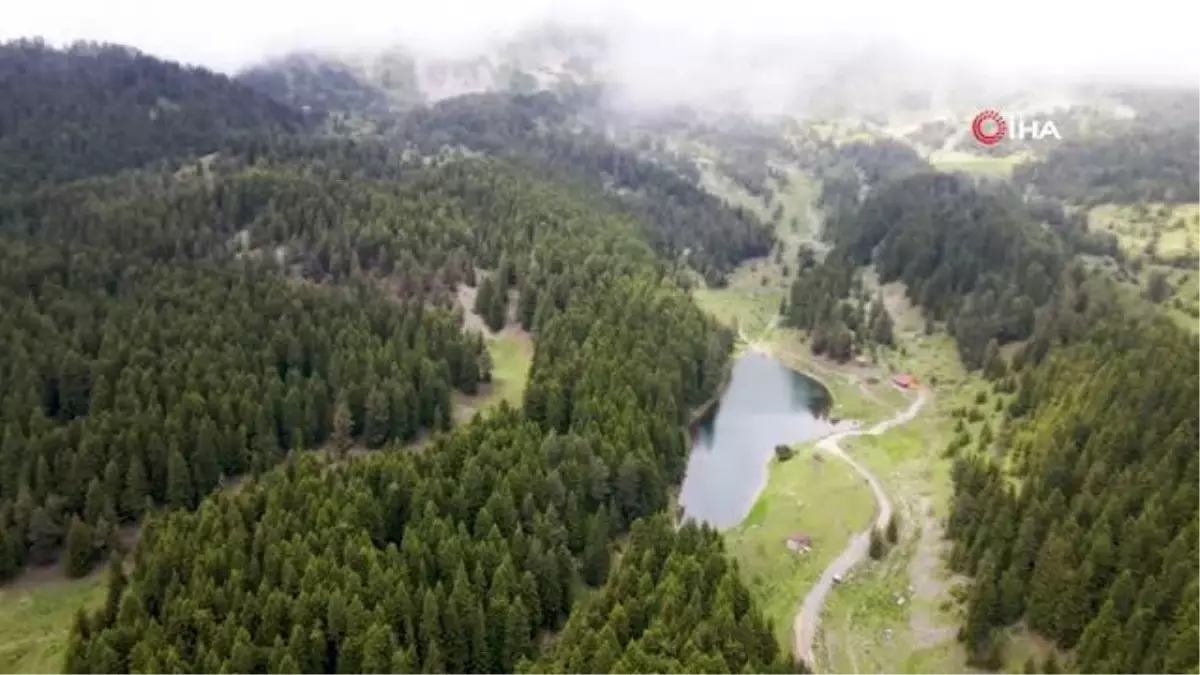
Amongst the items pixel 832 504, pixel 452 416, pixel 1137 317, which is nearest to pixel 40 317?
pixel 452 416

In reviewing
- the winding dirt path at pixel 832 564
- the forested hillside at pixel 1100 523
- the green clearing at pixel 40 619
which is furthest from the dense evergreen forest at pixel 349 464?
the forested hillside at pixel 1100 523

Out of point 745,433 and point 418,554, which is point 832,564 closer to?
point 418,554

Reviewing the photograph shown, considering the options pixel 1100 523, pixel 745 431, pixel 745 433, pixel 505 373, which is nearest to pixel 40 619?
pixel 505 373

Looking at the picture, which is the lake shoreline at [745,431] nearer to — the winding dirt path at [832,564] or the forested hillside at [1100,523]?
the winding dirt path at [832,564]

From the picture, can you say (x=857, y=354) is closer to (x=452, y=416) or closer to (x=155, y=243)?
(x=452, y=416)

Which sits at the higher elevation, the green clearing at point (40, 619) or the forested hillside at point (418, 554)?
the forested hillside at point (418, 554)

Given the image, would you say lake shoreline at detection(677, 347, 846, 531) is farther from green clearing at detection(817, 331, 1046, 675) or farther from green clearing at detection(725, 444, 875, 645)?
green clearing at detection(817, 331, 1046, 675)
